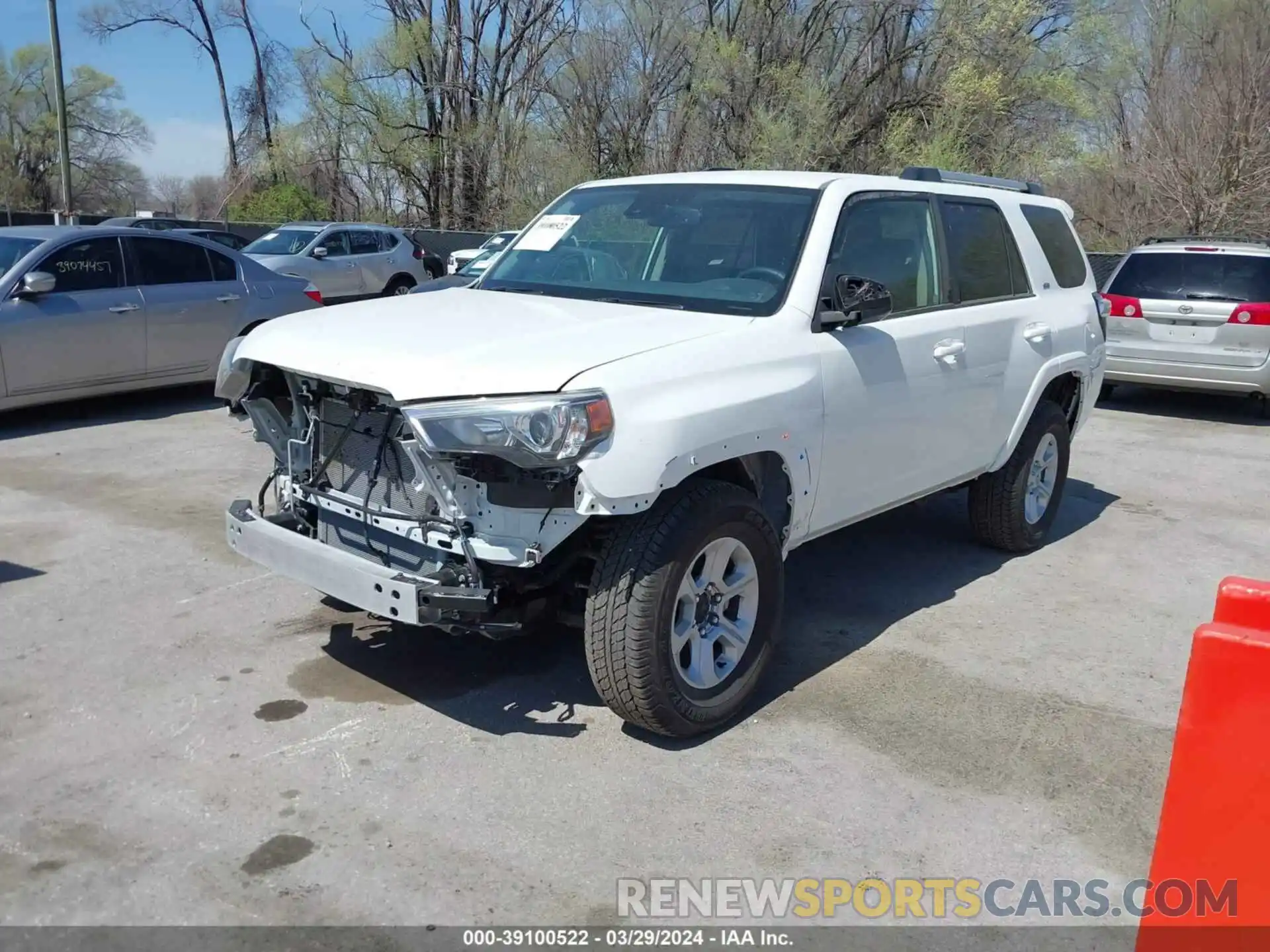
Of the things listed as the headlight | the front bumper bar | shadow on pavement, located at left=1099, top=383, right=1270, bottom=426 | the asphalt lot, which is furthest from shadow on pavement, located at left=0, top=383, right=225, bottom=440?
shadow on pavement, located at left=1099, top=383, right=1270, bottom=426

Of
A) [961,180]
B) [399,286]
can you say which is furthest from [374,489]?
[399,286]

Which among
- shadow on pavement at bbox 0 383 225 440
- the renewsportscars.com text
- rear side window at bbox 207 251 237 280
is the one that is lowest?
the renewsportscars.com text

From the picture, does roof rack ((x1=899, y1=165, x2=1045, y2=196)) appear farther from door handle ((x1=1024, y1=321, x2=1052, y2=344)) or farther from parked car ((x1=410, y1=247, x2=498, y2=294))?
parked car ((x1=410, y1=247, x2=498, y2=294))

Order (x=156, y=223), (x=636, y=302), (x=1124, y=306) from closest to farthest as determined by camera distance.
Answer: (x=636, y=302) < (x=1124, y=306) < (x=156, y=223)

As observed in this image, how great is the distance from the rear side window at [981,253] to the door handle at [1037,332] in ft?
0.66

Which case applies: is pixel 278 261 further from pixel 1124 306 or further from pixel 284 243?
pixel 1124 306

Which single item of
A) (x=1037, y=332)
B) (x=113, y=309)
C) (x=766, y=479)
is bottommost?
(x=766, y=479)

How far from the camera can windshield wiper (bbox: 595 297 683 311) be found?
180 inches

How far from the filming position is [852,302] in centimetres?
446

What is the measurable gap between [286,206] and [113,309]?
24.5 metres

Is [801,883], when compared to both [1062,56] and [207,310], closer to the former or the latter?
[207,310]

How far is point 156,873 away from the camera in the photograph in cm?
327

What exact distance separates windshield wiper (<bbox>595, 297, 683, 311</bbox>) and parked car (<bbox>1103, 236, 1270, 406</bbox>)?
844 centimetres

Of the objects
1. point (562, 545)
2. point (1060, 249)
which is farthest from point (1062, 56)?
point (562, 545)
